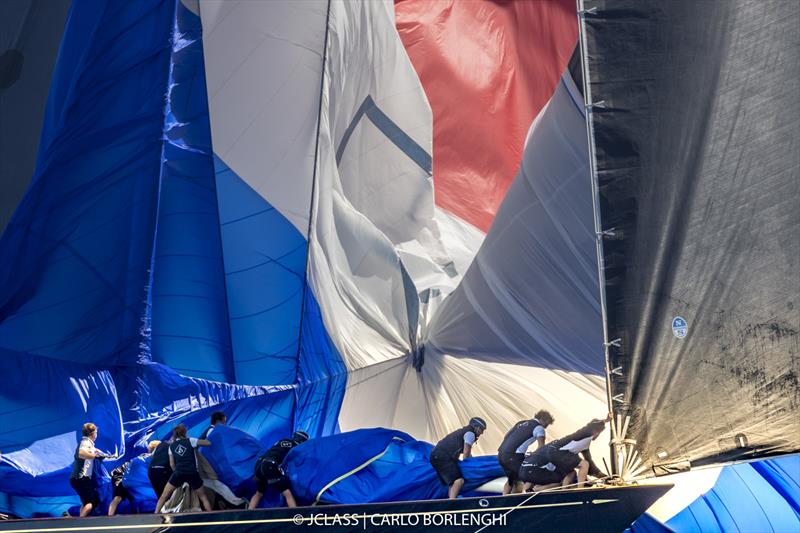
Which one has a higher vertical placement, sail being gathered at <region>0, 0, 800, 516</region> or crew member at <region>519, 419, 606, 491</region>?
sail being gathered at <region>0, 0, 800, 516</region>

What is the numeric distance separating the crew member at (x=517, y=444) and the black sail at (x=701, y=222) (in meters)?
0.67

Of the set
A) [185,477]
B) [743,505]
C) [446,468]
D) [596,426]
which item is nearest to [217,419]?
[185,477]

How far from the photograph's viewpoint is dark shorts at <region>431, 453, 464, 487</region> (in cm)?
745

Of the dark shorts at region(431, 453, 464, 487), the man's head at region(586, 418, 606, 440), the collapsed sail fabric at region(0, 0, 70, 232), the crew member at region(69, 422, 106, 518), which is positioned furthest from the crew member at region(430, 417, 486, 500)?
the collapsed sail fabric at region(0, 0, 70, 232)

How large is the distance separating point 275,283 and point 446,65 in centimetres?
342

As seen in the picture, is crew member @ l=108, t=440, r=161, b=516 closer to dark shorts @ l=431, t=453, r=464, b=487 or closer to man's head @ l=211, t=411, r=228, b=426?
man's head @ l=211, t=411, r=228, b=426

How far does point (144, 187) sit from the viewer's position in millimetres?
10922

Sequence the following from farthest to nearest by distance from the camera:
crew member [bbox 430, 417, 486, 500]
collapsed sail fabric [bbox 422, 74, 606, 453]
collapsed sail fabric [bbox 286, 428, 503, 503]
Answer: collapsed sail fabric [bbox 422, 74, 606, 453], collapsed sail fabric [bbox 286, 428, 503, 503], crew member [bbox 430, 417, 486, 500]

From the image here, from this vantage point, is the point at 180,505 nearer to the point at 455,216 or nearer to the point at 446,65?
the point at 455,216

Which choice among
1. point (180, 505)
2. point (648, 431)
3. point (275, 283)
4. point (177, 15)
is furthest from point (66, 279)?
point (648, 431)

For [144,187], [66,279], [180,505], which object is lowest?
[180,505]

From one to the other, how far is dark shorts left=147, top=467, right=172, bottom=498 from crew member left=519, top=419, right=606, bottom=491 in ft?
7.70

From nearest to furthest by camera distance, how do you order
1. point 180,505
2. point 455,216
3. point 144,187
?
point 180,505
point 144,187
point 455,216

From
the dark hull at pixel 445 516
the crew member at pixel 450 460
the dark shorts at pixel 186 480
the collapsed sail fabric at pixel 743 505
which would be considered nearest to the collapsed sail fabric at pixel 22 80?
the dark shorts at pixel 186 480
